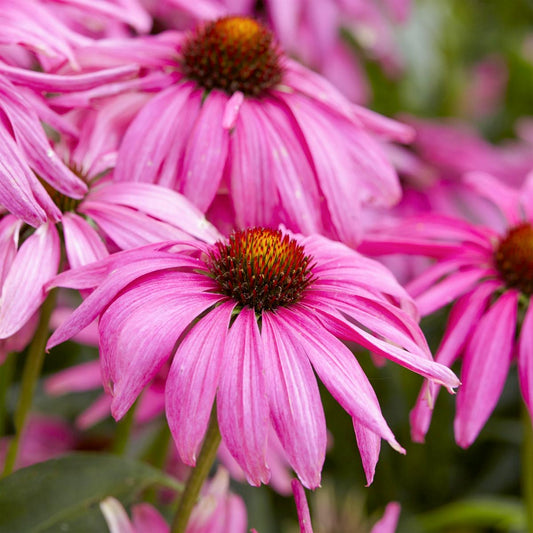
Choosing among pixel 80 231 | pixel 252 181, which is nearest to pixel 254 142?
pixel 252 181

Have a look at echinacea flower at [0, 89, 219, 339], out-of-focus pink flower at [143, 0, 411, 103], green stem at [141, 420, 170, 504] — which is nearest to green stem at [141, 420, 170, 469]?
green stem at [141, 420, 170, 504]

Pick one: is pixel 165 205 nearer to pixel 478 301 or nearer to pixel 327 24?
pixel 478 301

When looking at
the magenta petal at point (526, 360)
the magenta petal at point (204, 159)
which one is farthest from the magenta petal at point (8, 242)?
the magenta petal at point (526, 360)

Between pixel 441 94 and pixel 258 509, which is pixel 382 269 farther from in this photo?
pixel 441 94

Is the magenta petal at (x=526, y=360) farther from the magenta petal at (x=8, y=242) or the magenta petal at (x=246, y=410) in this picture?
the magenta petal at (x=8, y=242)

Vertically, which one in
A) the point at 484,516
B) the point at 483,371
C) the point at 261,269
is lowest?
the point at 484,516

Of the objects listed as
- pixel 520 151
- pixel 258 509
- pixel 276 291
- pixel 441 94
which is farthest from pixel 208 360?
pixel 441 94

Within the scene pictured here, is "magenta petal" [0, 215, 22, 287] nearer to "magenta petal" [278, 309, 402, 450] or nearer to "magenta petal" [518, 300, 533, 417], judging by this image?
"magenta petal" [278, 309, 402, 450]
